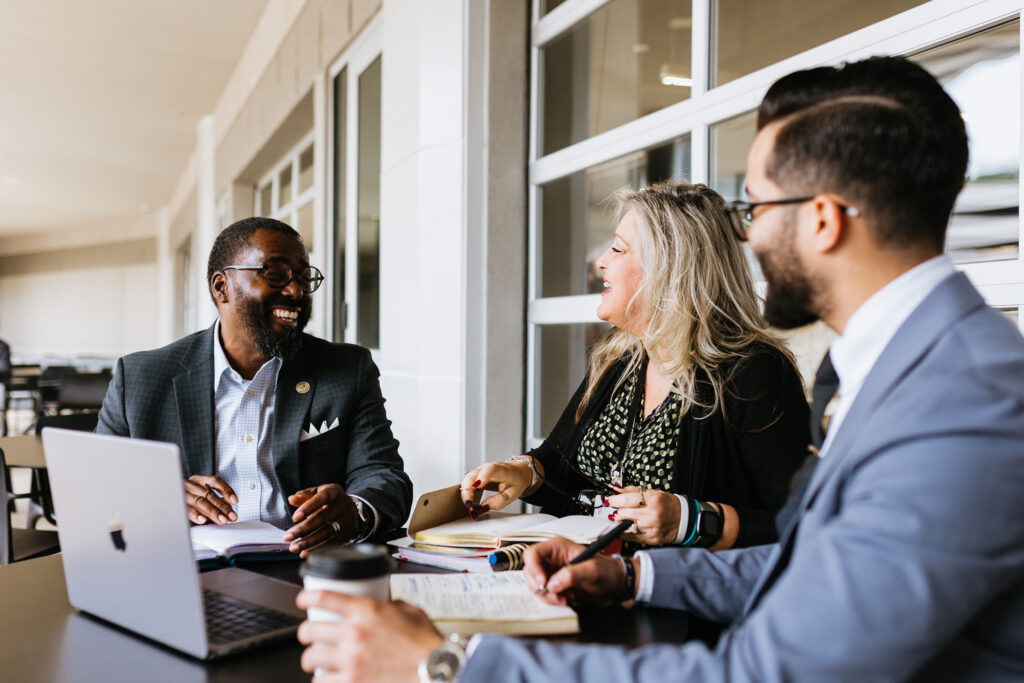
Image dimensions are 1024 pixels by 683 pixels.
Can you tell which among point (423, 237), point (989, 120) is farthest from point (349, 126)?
point (989, 120)

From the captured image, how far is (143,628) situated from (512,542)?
58 cm

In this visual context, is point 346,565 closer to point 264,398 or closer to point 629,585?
point 629,585

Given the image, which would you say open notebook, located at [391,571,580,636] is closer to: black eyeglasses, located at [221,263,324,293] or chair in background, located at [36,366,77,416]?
black eyeglasses, located at [221,263,324,293]

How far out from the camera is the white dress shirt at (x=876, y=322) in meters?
0.85

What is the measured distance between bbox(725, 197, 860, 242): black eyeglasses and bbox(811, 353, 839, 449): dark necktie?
0.66ft

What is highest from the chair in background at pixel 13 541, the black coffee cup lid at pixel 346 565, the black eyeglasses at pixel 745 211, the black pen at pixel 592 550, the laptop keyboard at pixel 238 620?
the black eyeglasses at pixel 745 211

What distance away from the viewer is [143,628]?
1.02 meters

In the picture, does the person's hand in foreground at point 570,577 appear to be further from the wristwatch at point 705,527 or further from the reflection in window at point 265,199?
the reflection in window at point 265,199

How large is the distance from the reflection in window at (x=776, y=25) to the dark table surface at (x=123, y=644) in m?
1.53

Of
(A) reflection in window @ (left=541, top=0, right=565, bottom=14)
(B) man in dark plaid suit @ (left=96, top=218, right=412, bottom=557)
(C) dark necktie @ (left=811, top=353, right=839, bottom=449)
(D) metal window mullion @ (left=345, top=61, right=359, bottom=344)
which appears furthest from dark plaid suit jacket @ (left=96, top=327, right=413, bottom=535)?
(D) metal window mullion @ (left=345, top=61, right=359, bottom=344)

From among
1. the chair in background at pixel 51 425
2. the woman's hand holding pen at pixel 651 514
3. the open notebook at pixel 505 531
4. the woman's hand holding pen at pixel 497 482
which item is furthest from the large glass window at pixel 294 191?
the woman's hand holding pen at pixel 651 514

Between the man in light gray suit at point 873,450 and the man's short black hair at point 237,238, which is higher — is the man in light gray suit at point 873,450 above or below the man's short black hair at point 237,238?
below

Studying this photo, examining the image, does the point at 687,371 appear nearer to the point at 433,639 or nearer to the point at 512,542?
the point at 512,542

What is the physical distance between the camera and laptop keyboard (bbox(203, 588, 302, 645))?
1.00m
